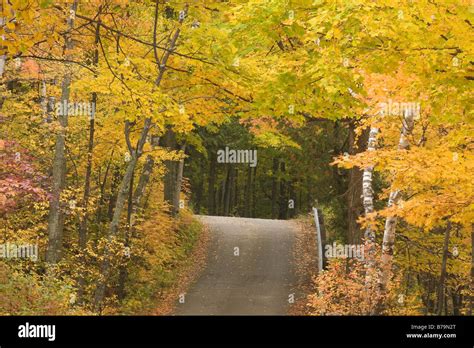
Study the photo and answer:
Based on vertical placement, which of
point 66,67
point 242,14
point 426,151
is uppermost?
point 242,14

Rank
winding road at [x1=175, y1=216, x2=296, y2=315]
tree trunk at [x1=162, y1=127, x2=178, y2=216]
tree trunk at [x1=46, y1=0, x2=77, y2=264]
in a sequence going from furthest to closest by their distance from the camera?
tree trunk at [x1=162, y1=127, x2=178, y2=216] → winding road at [x1=175, y1=216, x2=296, y2=315] → tree trunk at [x1=46, y1=0, x2=77, y2=264]

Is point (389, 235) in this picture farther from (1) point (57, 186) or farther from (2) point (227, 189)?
(2) point (227, 189)

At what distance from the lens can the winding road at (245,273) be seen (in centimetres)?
1920

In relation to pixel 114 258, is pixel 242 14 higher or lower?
higher

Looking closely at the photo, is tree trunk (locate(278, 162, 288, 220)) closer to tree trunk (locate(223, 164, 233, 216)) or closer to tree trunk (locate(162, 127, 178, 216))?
tree trunk (locate(223, 164, 233, 216))

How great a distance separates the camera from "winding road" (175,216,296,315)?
19.2m

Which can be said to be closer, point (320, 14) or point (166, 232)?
point (320, 14)

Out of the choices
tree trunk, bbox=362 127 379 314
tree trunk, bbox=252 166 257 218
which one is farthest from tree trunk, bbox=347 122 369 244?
tree trunk, bbox=252 166 257 218

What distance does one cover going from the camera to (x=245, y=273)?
23.3m

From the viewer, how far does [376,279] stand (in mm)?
15234

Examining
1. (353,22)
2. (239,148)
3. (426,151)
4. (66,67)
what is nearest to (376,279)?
(426,151)

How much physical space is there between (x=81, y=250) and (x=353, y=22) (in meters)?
9.03

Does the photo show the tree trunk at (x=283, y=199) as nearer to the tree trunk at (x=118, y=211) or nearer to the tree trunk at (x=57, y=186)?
the tree trunk at (x=118, y=211)
